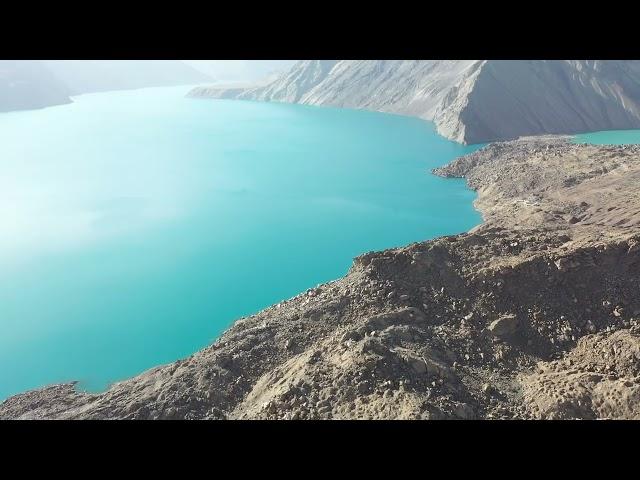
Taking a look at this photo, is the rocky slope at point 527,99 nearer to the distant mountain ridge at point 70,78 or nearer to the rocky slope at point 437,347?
the distant mountain ridge at point 70,78

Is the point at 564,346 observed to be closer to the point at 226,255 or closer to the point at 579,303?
the point at 579,303

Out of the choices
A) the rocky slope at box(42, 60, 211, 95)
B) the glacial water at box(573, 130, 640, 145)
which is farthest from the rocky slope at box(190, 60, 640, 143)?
the rocky slope at box(42, 60, 211, 95)

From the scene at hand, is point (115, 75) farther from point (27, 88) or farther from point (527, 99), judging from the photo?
point (527, 99)

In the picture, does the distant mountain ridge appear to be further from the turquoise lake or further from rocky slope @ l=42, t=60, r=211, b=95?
the turquoise lake

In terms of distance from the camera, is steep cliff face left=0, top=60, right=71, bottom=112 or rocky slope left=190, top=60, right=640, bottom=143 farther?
steep cliff face left=0, top=60, right=71, bottom=112

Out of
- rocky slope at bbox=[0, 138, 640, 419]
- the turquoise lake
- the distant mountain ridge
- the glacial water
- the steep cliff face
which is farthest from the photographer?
the distant mountain ridge

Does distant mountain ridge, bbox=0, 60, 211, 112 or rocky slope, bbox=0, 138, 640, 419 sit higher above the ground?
distant mountain ridge, bbox=0, 60, 211, 112

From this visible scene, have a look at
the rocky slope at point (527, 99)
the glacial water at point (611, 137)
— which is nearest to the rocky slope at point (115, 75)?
the rocky slope at point (527, 99)

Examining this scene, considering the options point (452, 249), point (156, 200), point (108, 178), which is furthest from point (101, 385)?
A: point (108, 178)
